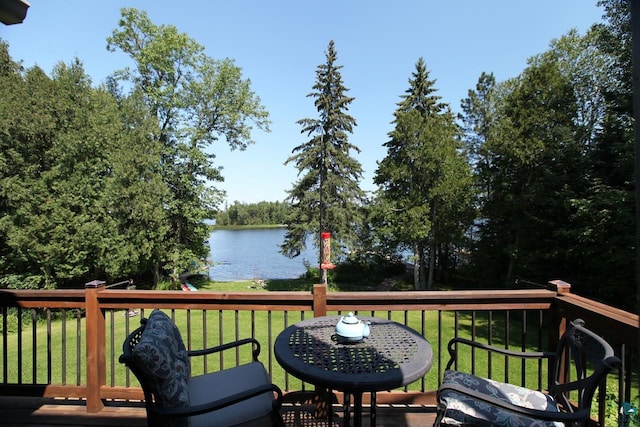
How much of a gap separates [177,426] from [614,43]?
13076 mm

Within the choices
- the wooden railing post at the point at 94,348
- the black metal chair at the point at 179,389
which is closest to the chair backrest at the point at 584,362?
the black metal chair at the point at 179,389

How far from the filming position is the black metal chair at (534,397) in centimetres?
130

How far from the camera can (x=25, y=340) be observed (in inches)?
346

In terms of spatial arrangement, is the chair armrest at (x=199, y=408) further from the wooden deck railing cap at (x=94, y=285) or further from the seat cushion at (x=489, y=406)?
the wooden deck railing cap at (x=94, y=285)

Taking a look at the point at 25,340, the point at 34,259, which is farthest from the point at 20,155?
the point at 25,340

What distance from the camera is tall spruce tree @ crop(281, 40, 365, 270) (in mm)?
13727

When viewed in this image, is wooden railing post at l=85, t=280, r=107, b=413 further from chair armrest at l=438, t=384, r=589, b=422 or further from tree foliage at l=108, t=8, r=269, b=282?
tree foliage at l=108, t=8, r=269, b=282

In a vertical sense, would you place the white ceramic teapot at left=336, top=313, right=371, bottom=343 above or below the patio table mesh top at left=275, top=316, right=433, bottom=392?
above

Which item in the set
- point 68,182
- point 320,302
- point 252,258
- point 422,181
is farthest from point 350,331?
point 252,258

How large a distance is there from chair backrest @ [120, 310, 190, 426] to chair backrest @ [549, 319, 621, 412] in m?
1.67

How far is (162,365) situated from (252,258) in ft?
76.4

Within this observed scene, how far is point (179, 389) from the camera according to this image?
4.59 feet

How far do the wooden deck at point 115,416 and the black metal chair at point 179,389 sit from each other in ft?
1.86

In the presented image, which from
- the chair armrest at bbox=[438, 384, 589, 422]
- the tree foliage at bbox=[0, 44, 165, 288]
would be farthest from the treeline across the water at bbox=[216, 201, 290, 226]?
the chair armrest at bbox=[438, 384, 589, 422]
